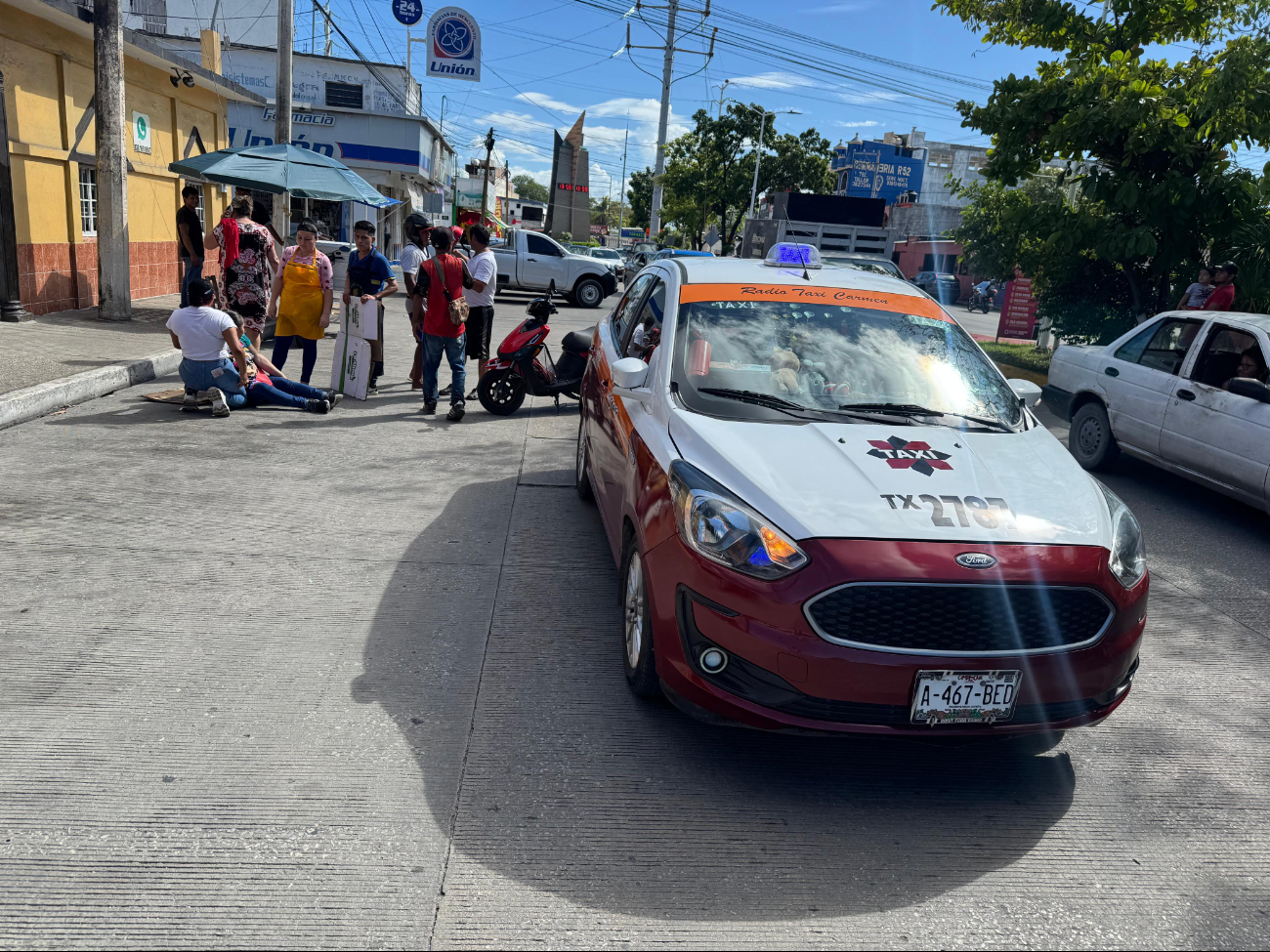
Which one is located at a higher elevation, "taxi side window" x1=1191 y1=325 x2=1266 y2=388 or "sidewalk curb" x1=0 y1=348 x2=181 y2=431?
"taxi side window" x1=1191 y1=325 x2=1266 y2=388

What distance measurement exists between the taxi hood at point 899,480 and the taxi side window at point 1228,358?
14.4 feet

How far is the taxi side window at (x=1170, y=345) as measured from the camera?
7.84 meters

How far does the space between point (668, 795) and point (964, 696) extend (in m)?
1.03

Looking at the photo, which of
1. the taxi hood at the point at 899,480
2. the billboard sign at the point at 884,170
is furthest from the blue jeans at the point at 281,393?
the billboard sign at the point at 884,170

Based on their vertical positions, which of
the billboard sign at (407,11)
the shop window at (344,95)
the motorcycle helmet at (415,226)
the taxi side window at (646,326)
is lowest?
the taxi side window at (646,326)

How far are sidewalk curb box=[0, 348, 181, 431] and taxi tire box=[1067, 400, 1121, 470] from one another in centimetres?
897

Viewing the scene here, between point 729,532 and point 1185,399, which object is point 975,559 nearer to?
point 729,532

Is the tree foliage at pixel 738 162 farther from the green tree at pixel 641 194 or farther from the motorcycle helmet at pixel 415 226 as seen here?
the motorcycle helmet at pixel 415 226

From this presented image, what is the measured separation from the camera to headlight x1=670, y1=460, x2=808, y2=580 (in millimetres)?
3129

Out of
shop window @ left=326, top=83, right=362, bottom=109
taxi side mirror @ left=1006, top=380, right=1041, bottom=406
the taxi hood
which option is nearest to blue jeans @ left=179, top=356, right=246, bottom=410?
the taxi hood

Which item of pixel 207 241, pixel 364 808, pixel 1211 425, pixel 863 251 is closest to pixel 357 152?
pixel 863 251

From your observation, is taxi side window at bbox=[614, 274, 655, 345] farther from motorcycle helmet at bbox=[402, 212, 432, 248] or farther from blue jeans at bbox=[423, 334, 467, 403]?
motorcycle helmet at bbox=[402, 212, 432, 248]

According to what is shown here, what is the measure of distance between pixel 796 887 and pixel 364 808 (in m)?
1.37

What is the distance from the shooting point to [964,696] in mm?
3072
